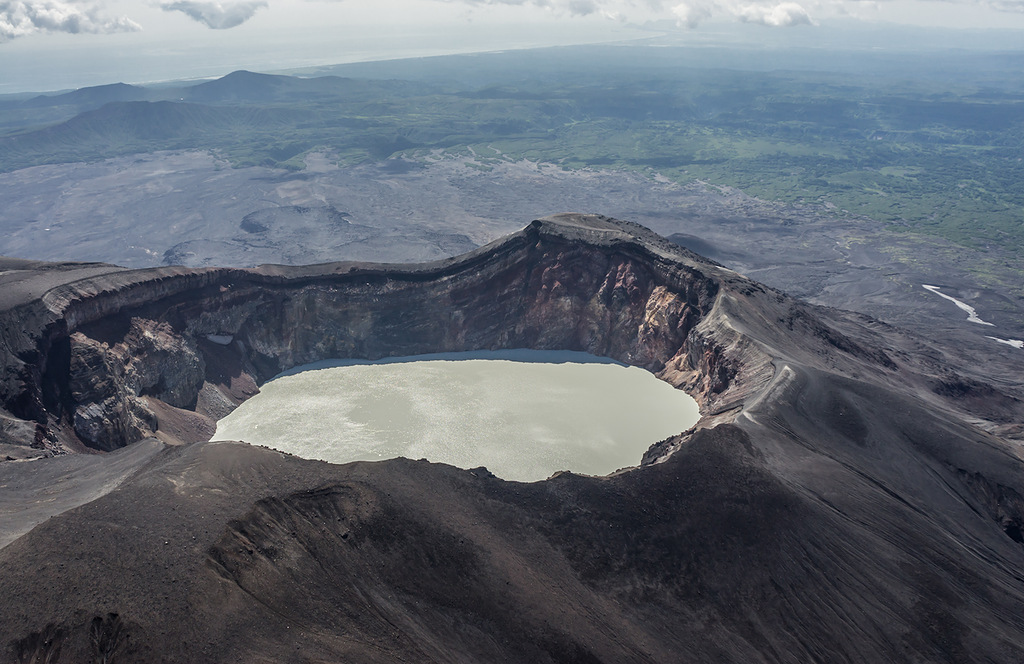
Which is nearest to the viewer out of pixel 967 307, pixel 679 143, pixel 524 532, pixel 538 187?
pixel 524 532

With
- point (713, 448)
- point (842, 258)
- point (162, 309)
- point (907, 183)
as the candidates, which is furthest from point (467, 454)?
point (907, 183)

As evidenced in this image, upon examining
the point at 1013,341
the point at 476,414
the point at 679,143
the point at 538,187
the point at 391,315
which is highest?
the point at 679,143

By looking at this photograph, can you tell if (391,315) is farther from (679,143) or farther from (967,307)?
(679,143)

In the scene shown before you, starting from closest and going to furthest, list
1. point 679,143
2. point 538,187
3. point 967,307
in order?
1. point 967,307
2. point 538,187
3. point 679,143

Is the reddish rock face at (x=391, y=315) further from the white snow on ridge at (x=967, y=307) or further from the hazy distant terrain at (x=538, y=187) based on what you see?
the white snow on ridge at (x=967, y=307)

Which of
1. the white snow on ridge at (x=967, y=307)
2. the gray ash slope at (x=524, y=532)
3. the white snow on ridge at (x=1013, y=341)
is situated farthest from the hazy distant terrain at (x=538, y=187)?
the gray ash slope at (x=524, y=532)

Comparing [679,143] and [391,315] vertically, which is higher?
[679,143]

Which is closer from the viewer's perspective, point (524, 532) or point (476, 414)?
point (524, 532)

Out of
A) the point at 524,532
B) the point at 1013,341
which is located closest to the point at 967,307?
the point at 1013,341
